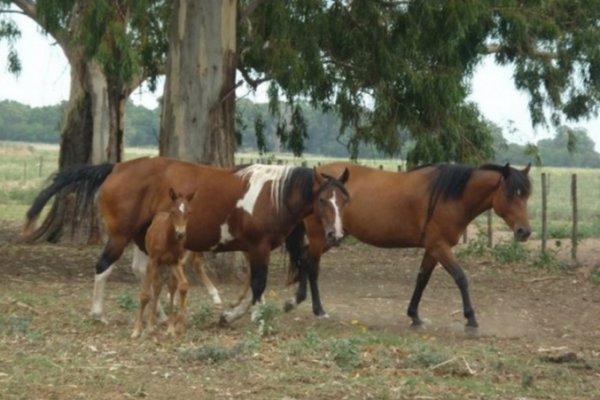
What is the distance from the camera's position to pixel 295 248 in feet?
48.5

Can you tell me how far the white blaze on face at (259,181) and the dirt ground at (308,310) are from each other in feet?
3.95

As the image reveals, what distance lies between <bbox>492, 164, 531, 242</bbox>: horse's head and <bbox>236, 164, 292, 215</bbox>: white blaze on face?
2.32 meters

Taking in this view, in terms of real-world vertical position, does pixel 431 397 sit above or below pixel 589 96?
below

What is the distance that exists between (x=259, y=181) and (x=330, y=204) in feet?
2.89

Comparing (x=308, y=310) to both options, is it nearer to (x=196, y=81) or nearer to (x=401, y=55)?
(x=196, y=81)

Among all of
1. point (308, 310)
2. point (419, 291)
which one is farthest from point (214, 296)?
point (419, 291)

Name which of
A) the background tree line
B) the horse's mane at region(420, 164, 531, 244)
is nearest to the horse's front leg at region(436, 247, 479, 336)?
the horse's mane at region(420, 164, 531, 244)

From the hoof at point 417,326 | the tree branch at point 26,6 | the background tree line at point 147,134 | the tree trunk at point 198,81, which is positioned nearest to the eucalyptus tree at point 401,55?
the tree trunk at point 198,81

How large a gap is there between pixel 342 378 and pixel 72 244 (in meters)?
16.0

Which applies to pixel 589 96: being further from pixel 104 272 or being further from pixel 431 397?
pixel 431 397

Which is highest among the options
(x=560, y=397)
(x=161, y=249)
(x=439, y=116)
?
(x=439, y=116)

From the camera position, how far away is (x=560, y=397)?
32.2ft

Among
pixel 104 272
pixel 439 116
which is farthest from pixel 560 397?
pixel 439 116

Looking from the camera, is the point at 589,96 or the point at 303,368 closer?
the point at 303,368
